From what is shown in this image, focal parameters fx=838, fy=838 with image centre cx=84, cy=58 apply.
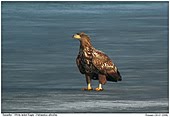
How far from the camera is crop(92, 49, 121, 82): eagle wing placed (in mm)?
11242

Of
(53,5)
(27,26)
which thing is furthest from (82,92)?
(53,5)

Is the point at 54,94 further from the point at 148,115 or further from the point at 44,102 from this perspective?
the point at 148,115

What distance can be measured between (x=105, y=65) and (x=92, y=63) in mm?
194

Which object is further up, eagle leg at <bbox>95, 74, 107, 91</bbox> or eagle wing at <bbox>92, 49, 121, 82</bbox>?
eagle wing at <bbox>92, 49, 121, 82</bbox>

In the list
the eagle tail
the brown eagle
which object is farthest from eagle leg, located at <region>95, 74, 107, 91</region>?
the eagle tail

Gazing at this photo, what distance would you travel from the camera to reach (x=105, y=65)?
37.1 ft

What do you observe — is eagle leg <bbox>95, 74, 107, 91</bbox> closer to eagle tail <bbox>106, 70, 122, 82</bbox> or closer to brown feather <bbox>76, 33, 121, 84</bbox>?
brown feather <bbox>76, 33, 121, 84</bbox>

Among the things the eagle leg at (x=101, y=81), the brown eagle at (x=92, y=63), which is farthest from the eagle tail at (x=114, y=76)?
the eagle leg at (x=101, y=81)

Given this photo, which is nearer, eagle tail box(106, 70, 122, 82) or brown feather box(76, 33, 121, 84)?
brown feather box(76, 33, 121, 84)

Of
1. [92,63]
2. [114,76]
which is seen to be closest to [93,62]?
[92,63]

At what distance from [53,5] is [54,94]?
4.06 m

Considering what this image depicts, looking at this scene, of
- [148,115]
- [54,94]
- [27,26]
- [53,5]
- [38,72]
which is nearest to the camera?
[148,115]

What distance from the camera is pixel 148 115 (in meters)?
10.2

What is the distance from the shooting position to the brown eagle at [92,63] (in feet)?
36.7
